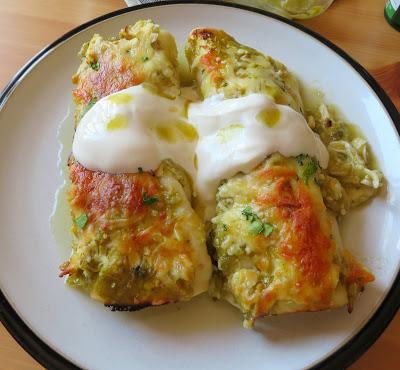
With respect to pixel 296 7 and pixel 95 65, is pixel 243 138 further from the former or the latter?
pixel 296 7

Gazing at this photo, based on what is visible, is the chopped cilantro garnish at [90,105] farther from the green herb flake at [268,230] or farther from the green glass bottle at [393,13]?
the green glass bottle at [393,13]

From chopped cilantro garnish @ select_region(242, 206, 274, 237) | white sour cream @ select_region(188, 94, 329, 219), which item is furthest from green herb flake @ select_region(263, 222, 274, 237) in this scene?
white sour cream @ select_region(188, 94, 329, 219)

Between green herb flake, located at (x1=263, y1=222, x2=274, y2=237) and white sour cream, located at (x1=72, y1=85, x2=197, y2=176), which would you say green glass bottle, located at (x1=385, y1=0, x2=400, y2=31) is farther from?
green herb flake, located at (x1=263, y1=222, x2=274, y2=237)

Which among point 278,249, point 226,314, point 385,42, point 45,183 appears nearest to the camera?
point 278,249

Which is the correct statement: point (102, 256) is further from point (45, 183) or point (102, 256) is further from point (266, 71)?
point (266, 71)

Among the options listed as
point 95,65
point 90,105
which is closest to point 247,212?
point 90,105

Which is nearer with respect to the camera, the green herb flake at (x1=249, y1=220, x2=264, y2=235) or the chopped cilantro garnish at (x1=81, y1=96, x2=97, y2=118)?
the green herb flake at (x1=249, y1=220, x2=264, y2=235)

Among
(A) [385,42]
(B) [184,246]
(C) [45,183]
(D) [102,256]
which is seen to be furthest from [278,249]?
(A) [385,42]
